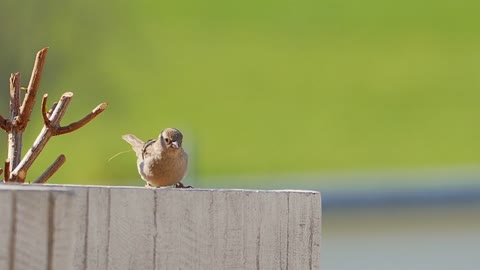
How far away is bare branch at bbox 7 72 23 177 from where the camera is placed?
A: 2711mm

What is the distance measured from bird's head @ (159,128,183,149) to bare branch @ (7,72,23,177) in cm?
101

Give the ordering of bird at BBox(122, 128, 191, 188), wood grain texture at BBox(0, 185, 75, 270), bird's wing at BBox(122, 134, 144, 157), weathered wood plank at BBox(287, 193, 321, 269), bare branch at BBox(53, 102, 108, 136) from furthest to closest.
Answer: bird's wing at BBox(122, 134, 144, 157)
bird at BBox(122, 128, 191, 188)
bare branch at BBox(53, 102, 108, 136)
weathered wood plank at BBox(287, 193, 321, 269)
wood grain texture at BBox(0, 185, 75, 270)

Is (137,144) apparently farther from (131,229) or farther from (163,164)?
(131,229)

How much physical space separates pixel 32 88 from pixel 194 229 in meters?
0.59

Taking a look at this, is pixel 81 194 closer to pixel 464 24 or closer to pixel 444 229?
pixel 444 229

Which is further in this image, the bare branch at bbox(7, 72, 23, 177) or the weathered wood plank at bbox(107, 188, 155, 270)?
the bare branch at bbox(7, 72, 23, 177)

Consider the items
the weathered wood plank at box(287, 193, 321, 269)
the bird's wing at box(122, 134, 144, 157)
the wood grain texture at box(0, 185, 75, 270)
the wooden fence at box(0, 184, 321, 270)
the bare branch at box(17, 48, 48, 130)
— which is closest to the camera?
the wood grain texture at box(0, 185, 75, 270)

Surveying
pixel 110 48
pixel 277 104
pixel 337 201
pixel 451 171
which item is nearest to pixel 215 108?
pixel 277 104

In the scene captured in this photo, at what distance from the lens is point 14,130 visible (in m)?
2.71

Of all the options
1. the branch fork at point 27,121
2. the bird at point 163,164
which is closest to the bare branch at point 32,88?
the branch fork at point 27,121

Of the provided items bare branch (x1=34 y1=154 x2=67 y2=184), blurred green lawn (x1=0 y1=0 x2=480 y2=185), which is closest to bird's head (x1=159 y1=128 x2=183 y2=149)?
bare branch (x1=34 y1=154 x2=67 y2=184)

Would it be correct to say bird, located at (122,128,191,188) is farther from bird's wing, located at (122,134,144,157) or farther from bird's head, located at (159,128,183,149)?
bird's wing, located at (122,134,144,157)

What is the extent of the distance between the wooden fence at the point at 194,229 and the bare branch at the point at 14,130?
556 mm

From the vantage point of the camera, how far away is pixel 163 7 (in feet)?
70.5
